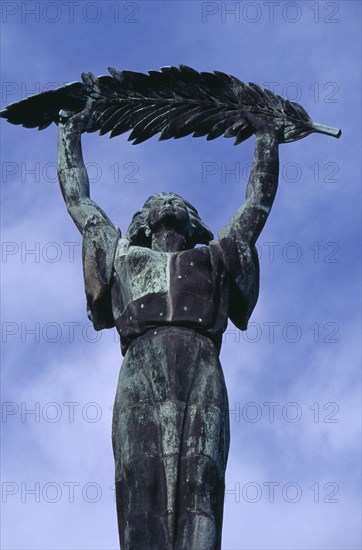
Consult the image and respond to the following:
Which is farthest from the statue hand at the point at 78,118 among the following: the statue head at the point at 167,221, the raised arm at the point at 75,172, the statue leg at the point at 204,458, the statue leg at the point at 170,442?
the statue leg at the point at 204,458

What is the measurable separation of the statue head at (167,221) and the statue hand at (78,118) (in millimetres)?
1296

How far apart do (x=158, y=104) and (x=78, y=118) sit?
0.98 metres

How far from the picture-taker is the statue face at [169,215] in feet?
65.1

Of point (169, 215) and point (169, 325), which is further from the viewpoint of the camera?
point (169, 215)

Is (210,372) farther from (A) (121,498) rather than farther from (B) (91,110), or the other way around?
(B) (91,110)

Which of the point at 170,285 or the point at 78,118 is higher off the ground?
the point at 78,118

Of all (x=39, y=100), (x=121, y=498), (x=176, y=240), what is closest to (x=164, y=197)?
(x=176, y=240)

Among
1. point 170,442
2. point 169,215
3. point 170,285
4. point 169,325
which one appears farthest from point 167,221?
point 170,442

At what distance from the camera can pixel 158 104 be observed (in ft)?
68.9

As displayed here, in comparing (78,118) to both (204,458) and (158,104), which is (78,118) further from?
(204,458)

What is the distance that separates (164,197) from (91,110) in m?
1.58

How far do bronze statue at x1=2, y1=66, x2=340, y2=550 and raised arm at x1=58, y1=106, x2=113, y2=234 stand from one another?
0.02 metres

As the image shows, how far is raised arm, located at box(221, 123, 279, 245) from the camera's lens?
776 inches

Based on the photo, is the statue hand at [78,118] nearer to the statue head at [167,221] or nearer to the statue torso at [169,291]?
the statue head at [167,221]
